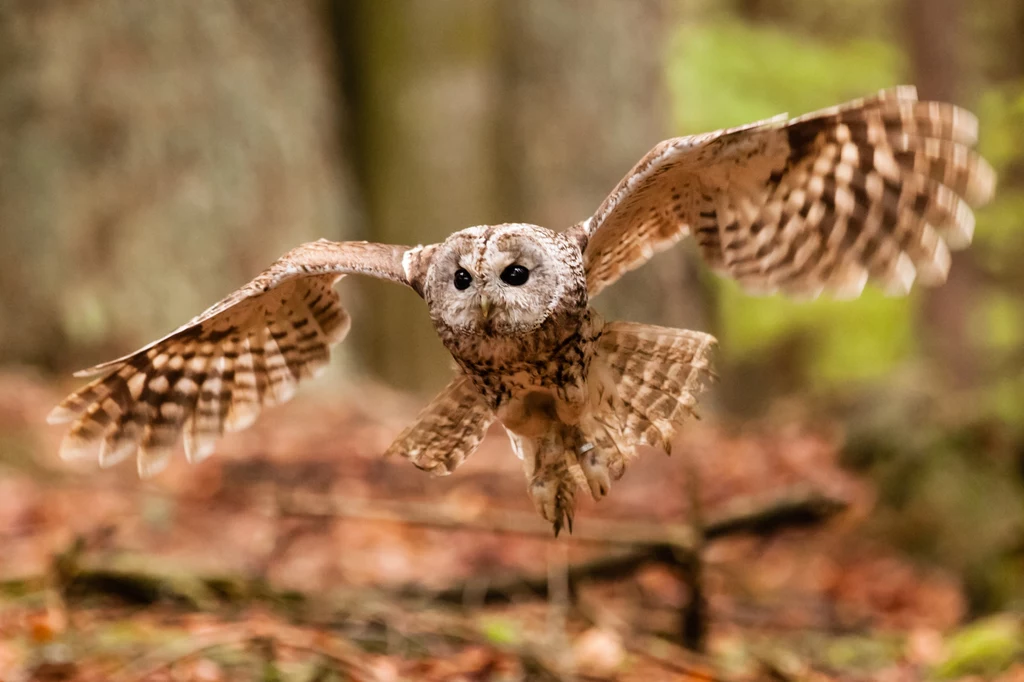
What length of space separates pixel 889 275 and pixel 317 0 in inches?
233

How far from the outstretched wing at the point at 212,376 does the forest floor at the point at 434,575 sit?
0.45 m

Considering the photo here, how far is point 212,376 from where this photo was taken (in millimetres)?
3857

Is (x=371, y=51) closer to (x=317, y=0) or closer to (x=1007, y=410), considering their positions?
(x=317, y=0)

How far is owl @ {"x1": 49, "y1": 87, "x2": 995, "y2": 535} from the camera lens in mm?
3189

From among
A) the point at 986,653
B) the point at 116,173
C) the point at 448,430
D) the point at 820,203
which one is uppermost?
the point at 116,173

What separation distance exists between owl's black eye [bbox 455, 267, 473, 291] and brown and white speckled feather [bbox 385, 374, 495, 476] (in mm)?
363

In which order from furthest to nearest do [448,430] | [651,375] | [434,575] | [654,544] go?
1. [434,575]
2. [654,544]
3. [448,430]
4. [651,375]

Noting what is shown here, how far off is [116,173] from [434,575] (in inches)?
157

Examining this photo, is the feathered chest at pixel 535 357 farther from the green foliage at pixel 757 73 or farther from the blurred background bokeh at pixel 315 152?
the green foliage at pixel 757 73

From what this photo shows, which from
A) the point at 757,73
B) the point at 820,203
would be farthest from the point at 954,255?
the point at 820,203

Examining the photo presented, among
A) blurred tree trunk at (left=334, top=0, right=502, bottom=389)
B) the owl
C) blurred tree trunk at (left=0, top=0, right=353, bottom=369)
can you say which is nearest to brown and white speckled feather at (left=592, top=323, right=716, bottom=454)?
the owl

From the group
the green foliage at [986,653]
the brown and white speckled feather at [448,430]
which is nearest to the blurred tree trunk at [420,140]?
the brown and white speckled feather at [448,430]

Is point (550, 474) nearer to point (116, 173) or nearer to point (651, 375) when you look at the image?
point (651, 375)

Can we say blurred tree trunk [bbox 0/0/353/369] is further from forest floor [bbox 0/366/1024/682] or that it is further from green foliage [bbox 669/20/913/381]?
green foliage [bbox 669/20/913/381]
